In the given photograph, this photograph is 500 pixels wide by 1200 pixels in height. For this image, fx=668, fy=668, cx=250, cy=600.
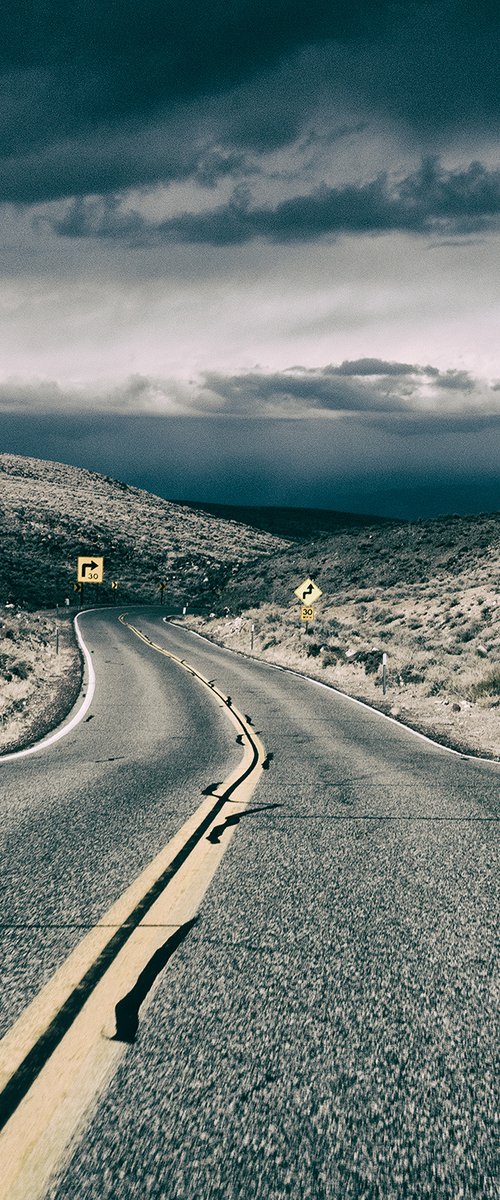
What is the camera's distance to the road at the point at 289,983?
2.09m

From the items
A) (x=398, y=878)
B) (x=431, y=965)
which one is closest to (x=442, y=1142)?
(x=431, y=965)

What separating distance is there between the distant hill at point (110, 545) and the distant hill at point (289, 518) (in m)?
51.0

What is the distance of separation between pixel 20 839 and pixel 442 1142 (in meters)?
4.07

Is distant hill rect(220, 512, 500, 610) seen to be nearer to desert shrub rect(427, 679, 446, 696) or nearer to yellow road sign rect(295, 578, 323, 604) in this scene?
yellow road sign rect(295, 578, 323, 604)

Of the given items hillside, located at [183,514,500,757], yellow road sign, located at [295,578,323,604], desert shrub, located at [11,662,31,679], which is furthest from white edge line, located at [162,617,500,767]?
desert shrub, located at [11,662,31,679]

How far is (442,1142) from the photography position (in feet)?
7.16

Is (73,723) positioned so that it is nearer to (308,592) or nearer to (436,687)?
(436,687)

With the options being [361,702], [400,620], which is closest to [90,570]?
[400,620]

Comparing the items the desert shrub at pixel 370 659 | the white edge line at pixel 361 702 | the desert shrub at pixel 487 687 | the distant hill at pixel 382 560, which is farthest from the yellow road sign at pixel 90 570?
the desert shrub at pixel 487 687

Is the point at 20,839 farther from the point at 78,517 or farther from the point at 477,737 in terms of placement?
the point at 78,517

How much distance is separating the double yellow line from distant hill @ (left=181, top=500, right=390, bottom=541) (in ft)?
482

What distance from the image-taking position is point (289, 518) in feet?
588

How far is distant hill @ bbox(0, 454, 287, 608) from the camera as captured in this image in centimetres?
6278

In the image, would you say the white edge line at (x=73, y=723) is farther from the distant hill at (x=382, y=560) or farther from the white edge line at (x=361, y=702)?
the distant hill at (x=382, y=560)
